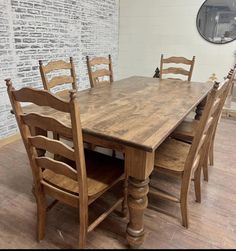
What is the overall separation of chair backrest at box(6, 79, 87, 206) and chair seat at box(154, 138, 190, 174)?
23.9 inches

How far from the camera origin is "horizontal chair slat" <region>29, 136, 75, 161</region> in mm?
1165

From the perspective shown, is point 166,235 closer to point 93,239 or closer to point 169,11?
point 93,239

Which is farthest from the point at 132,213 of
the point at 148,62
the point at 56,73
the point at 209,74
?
the point at 148,62

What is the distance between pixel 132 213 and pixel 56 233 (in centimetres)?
54

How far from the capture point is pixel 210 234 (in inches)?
63.0

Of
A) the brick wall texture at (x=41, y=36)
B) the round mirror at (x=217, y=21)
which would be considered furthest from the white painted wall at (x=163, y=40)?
the brick wall texture at (x=41, y=36)

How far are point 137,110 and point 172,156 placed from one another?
41 centimetres

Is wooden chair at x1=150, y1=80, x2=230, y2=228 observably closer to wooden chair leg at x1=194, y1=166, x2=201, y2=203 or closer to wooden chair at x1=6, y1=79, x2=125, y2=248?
wooden chair leg at x1=194, y1=166, x2=201, y2=203

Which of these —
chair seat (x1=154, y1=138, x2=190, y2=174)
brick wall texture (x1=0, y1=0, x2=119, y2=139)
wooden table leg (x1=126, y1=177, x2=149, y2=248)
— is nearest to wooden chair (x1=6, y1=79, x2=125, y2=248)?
wooden table leg (x1=126, y1=177, x2=149, y2=248)

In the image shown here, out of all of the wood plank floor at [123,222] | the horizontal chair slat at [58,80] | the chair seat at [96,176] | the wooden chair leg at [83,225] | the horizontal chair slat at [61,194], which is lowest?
the wood plank floor at [123,222]

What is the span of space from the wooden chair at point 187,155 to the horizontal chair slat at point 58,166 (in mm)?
616

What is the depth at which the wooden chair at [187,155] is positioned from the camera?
4.44 feet

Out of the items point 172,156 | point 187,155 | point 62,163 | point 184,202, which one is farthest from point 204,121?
point 62,163

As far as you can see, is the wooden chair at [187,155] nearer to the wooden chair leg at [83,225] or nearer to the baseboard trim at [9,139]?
the wooden chair leg at [83,225]
